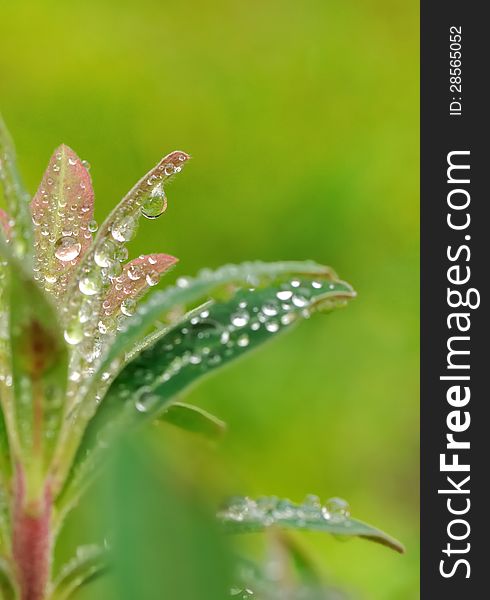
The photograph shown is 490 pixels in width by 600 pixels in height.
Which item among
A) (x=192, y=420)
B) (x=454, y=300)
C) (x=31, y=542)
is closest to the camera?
(x=31, y=542)

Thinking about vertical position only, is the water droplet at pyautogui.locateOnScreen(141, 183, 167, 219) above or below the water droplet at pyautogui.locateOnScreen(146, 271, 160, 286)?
above

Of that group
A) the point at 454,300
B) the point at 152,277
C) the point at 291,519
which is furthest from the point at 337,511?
the point at 454,300

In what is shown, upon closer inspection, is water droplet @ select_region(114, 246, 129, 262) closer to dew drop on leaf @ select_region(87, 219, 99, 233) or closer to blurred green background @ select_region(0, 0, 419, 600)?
dew drop on leaf @ select_region(87, 219, 99, 233)

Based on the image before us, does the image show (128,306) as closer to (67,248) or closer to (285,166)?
(67,248)

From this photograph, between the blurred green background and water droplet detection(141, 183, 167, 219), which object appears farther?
the blurred green background

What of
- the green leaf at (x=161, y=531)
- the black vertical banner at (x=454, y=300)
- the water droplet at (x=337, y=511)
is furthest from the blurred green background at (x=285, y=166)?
the green leaf at (x=161, y=531)

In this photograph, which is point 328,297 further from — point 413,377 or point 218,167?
point 218,167

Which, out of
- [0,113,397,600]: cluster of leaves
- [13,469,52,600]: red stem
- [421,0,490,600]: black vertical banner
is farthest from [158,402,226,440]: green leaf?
[421,0,490,600]: black vertical banner
